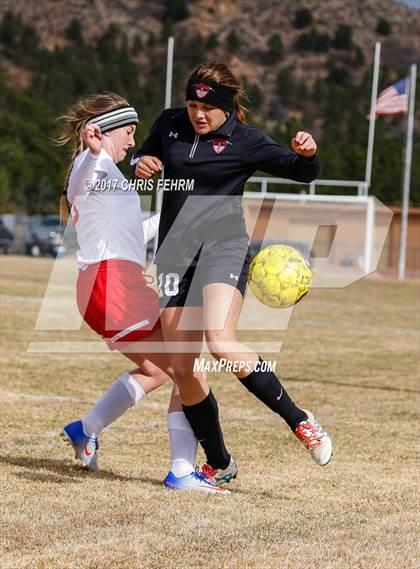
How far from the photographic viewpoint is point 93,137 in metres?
5.77

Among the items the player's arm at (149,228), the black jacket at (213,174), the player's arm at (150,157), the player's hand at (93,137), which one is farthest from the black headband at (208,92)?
the player's arm at (149,228)

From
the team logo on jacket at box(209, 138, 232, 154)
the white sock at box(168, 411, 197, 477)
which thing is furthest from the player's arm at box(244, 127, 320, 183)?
the white sock at box(168, 411, 197, 477)

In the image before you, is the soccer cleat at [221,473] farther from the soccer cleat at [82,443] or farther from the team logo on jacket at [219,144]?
the team logo on jacket at [219,144]

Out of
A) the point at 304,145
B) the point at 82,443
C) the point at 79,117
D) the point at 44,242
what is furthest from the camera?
the point at 44,242

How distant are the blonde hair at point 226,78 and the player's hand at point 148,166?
1.57 feet

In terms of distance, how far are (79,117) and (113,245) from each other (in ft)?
2.40

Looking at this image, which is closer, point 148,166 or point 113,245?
point 148,166

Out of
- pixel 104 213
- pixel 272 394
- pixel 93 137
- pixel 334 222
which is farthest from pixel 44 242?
pixel 272 394

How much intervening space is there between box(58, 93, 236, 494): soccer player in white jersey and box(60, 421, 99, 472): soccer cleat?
0.50 meters

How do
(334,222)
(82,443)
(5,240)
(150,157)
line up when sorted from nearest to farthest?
(150,157) → (82,443) → (5,240) → (334,222)

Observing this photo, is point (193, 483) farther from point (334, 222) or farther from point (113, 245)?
point (334, 222)

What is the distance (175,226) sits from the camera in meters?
5.67

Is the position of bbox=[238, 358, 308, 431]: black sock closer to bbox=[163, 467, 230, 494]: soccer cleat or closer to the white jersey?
bbox=[163, 467, 230, 494]: soccer cleat

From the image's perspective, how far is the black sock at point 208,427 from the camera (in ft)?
18.9
